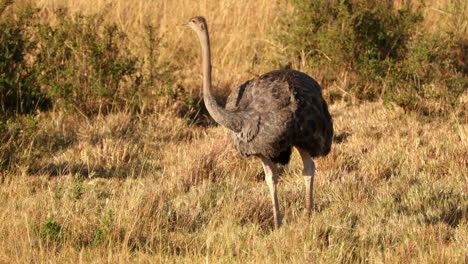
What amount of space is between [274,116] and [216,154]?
1883 millimetres

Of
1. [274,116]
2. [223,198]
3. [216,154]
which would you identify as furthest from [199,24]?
[216,154]

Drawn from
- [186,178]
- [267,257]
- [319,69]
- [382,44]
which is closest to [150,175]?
[186,178]

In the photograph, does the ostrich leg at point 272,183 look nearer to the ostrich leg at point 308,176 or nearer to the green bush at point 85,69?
the ostrich leg at point 308,176

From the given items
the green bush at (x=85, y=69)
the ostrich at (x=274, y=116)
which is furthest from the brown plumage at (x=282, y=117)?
the green bush at (x=85, y=69)

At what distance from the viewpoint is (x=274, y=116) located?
497 cm

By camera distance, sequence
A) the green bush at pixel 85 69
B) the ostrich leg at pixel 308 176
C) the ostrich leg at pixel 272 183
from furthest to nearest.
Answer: the green bush at pixel 85 69, the ostrich leg at pixel 308 176, the ostrich leg at pixel 272 183

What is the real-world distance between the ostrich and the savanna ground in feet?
1.63

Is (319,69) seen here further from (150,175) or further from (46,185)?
Result: (46,185)

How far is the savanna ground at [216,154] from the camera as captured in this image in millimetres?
4688

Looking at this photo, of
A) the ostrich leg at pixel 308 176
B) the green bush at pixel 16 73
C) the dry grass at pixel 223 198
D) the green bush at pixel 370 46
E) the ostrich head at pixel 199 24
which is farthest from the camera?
the green bush at pixel 370 46

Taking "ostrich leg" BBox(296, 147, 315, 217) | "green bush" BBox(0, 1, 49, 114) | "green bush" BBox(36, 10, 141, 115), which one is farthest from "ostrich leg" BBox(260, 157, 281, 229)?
"green bush" BBox(0, 1, 49, 114)

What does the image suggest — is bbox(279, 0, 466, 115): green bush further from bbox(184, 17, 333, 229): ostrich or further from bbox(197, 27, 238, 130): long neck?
bbox(197, 27, 238, 130): long neck

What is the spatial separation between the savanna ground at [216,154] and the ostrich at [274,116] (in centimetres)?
50

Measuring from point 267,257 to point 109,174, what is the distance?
275 cm
